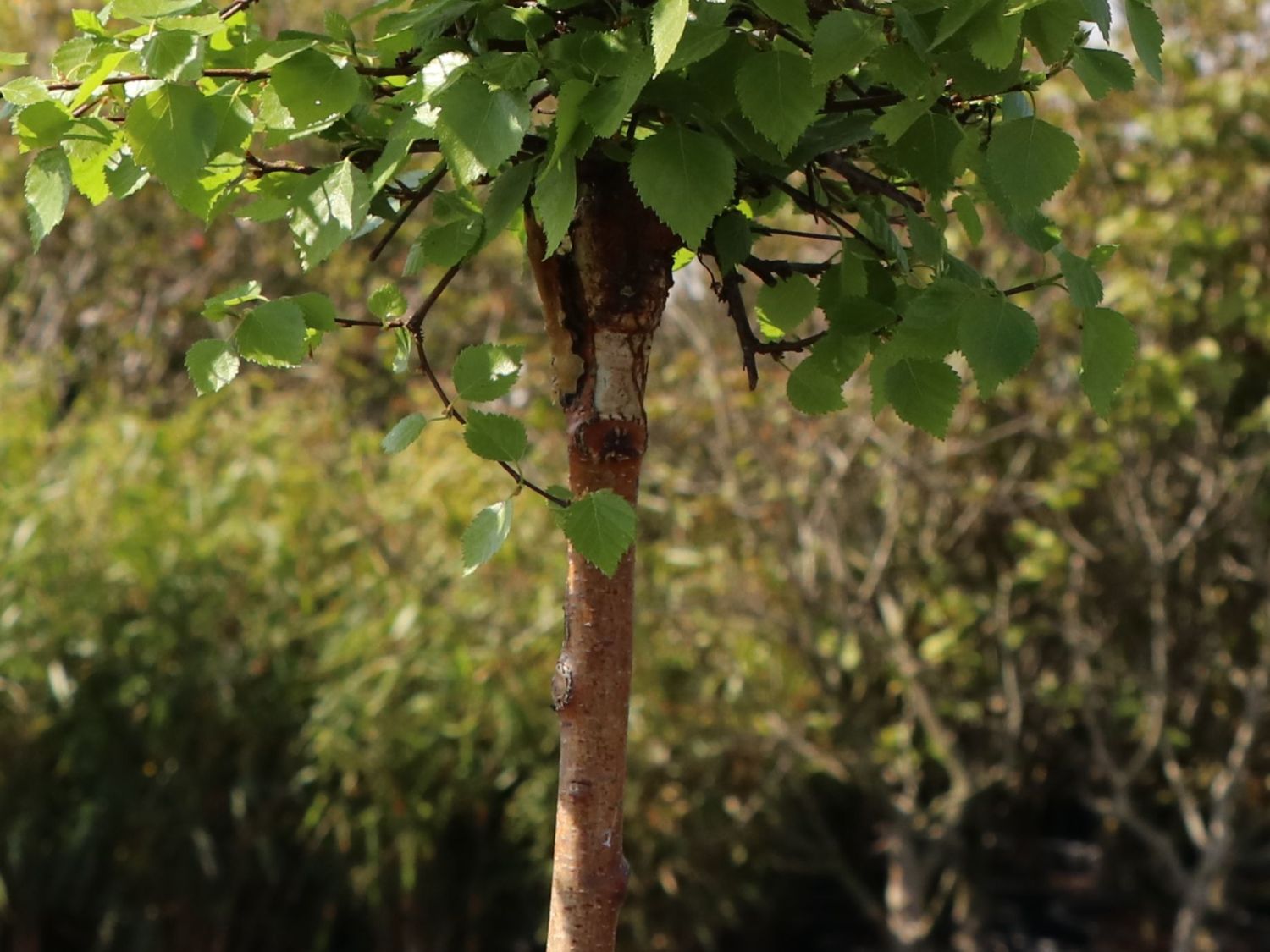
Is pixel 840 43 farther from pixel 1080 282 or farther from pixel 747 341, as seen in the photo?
pixel 747 341

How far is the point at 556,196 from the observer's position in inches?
48.9

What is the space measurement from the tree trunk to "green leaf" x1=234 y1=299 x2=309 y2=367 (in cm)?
31

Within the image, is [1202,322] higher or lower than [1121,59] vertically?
lower

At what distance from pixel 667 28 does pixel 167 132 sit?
1.39ft

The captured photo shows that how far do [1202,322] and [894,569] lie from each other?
4.07 ft

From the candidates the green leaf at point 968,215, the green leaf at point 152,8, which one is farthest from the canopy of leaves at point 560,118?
the green leaf at point 968,215

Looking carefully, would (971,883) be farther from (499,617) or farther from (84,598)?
(84,598)

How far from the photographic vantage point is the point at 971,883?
5113mm

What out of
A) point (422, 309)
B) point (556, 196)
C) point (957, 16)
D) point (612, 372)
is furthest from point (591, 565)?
point (957, 16)

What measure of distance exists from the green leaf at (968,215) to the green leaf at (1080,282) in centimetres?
26

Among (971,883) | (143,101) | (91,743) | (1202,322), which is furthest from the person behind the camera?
(971,883)

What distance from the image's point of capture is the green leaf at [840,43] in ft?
3.90

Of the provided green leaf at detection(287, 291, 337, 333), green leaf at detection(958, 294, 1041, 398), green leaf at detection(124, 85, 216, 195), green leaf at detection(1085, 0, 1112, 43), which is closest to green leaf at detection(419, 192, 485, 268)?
green leaf at detection(287, 291, 337, 333)

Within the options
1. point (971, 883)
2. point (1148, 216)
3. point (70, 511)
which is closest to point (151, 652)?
point (70, 511)
